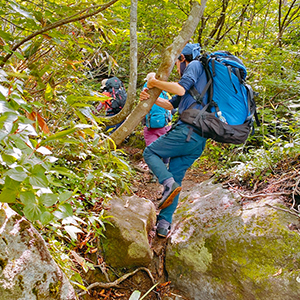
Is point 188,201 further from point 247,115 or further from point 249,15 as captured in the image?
point 249,15

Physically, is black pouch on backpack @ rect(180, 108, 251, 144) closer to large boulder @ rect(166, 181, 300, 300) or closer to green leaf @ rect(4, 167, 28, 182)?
large boulder @ rect(166, 181, 300, 300)

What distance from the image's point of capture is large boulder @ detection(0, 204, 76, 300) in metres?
1.16

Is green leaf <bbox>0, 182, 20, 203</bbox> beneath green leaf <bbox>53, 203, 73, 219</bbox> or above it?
above

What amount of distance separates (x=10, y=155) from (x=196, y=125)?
7.07 feet

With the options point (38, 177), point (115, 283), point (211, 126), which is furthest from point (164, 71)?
point (115, 283)

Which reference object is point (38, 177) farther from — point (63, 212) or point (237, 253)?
Answer: point (237, 253)

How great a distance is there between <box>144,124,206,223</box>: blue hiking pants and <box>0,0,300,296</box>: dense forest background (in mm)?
418

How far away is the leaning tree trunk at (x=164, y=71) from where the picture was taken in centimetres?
233

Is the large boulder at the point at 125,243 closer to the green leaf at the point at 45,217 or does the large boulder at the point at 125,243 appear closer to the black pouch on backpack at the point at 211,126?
the black pouch on backpack at the point at 211,126

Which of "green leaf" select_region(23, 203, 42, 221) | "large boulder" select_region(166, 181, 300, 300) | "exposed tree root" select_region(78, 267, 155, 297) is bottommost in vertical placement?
"large boulder" select_region(166, 181, 300, 300)

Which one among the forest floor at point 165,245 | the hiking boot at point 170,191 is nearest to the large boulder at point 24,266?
the forest floor at point 165,245

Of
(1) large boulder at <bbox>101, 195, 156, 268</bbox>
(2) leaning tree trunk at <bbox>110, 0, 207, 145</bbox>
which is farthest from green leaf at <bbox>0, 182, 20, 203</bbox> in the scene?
(1) large boulder at <bbox>101, 195, 156, 268</bbox>

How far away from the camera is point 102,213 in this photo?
8.94 ft

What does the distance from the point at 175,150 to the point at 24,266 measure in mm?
2066
